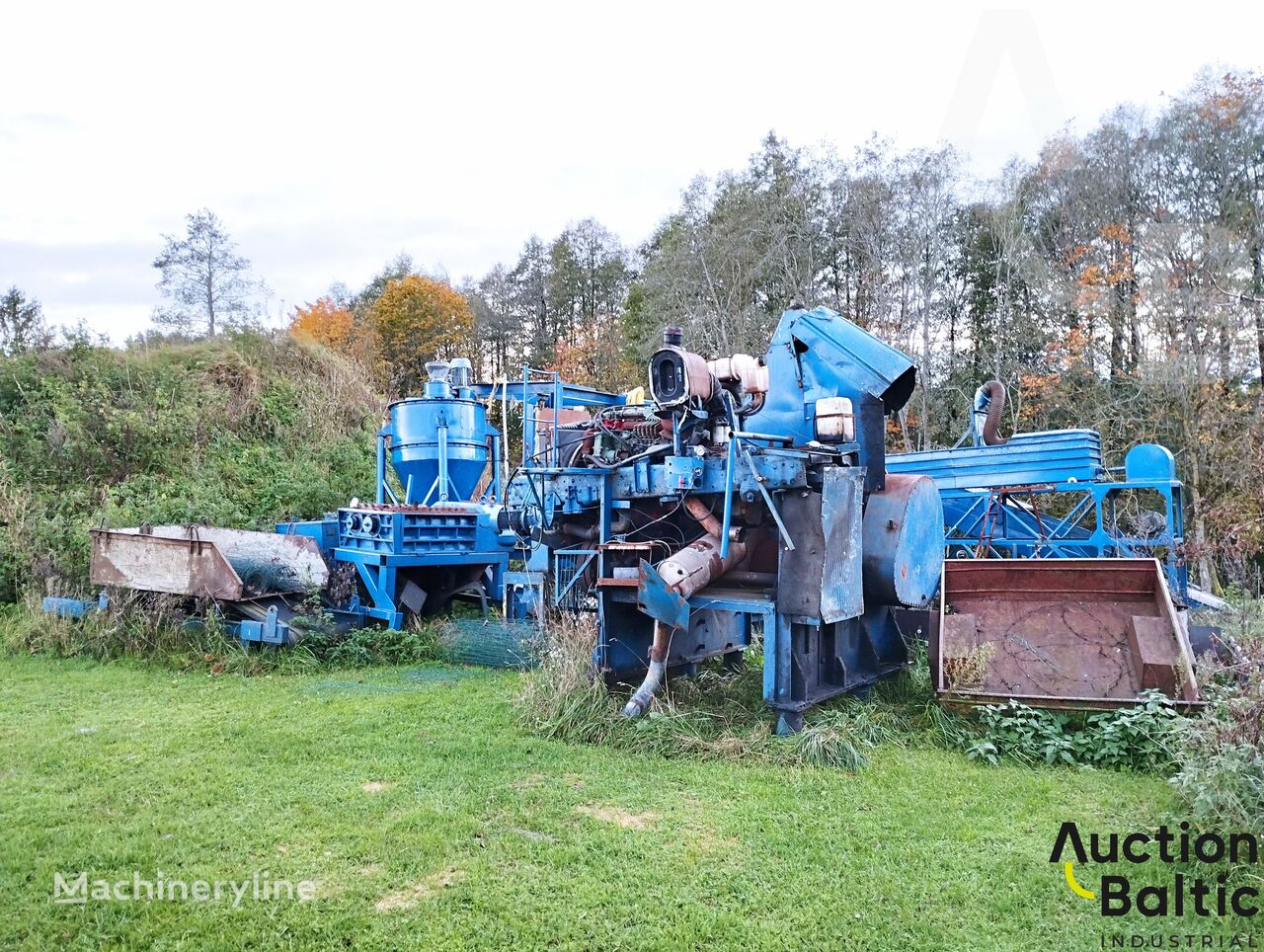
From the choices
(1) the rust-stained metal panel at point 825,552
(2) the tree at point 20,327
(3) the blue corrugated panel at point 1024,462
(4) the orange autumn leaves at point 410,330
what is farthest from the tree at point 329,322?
(1) the rust-stained metal panel at point 825,552

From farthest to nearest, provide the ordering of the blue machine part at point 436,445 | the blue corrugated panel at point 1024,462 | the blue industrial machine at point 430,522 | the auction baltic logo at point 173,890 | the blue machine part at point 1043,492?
the blue machine part at point 436,445
the blue corrugated panel at point 1024,462
the blue machine part at point 1043,492
the blue industrial machine at point 430,522
the auction baltic logo at point 173,890

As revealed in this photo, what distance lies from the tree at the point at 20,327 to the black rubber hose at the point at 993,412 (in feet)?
51.5

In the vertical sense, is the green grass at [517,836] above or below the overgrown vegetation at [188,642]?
below

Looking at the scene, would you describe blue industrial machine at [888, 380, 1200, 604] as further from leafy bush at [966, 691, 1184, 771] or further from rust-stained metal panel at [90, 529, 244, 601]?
rust-stained metal panel at [90, 529, 244, 601]

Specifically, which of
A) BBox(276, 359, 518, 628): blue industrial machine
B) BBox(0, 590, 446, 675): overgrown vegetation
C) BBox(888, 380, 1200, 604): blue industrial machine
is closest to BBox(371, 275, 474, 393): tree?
BBox(276, 359, 518, 628): blue industrial machine

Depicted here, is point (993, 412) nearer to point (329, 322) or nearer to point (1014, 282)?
point (1014, 282)

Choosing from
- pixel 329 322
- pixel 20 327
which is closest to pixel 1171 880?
pixel 20 327

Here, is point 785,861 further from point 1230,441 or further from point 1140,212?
point 1140,212

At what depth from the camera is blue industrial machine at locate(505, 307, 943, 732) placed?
17.4ft

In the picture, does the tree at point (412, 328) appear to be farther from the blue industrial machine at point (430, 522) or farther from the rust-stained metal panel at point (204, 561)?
the rust-stained metal panel at point (204, 561)

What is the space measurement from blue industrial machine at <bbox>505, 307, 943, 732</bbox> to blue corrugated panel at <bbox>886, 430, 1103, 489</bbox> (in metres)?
4.27

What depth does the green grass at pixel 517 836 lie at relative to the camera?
119 inches

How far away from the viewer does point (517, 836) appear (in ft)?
12.4

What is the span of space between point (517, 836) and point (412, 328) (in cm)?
2590
